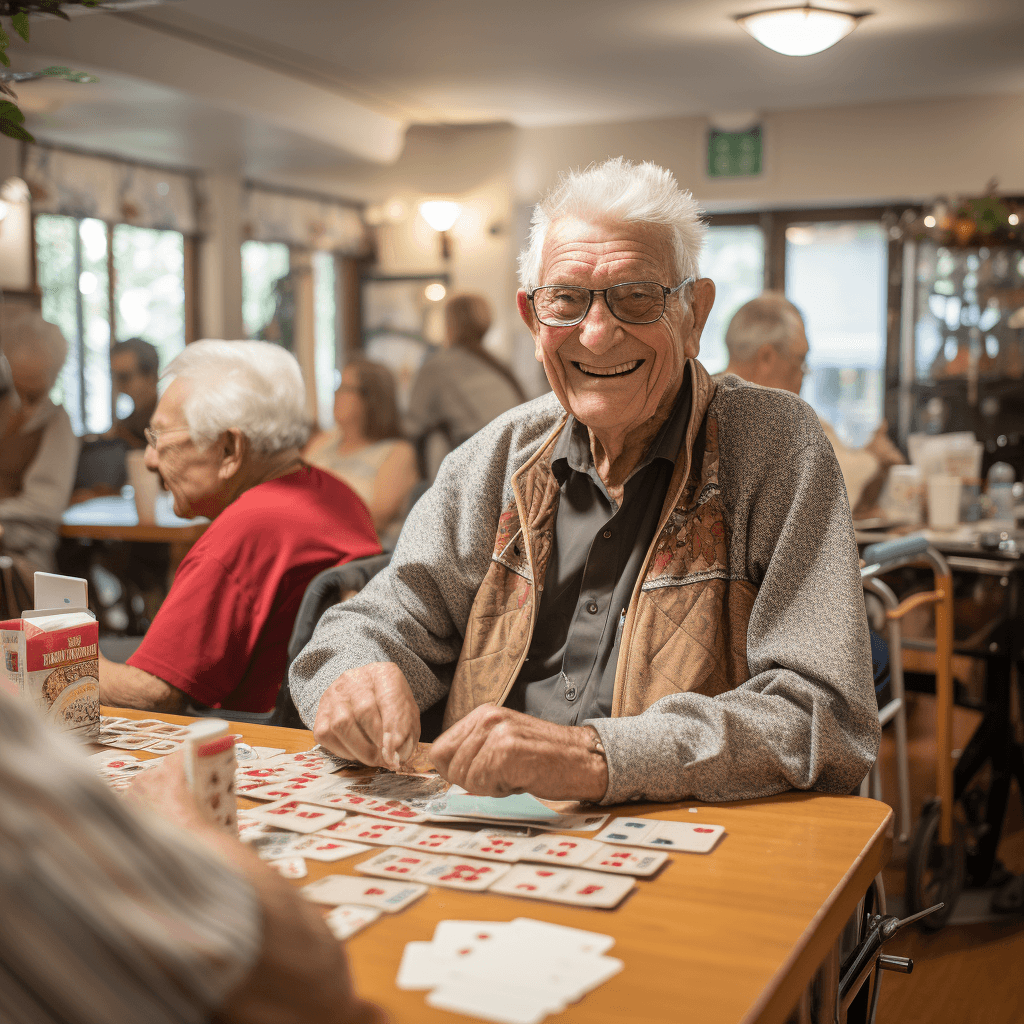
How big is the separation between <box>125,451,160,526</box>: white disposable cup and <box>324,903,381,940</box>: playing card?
3.48 metres

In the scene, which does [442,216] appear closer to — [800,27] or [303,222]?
[303,222]

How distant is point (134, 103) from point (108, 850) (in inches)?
265

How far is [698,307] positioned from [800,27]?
4268mm

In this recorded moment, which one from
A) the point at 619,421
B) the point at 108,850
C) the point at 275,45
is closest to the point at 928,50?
the point at 275,45

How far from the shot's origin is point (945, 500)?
12.9 feet

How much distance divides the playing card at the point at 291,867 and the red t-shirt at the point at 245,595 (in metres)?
0.89

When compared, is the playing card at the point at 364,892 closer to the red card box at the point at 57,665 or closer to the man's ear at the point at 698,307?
the red card box at the point at 57,665

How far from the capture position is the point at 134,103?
21.0 feet

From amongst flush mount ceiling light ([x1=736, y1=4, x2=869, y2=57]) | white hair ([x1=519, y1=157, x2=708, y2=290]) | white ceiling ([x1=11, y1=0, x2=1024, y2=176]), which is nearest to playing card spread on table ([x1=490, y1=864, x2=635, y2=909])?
white hair ([x1=519, y1=157, x2=708, y2=290])

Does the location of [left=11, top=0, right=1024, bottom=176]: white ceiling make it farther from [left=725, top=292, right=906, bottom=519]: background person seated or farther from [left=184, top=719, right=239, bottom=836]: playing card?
[left=184, top=719, right=239, bottom=836]: playing card

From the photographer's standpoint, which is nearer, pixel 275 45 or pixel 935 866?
pixel 935 866

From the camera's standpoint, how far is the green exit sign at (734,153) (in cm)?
748

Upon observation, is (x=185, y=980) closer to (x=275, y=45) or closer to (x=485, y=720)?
(x=485, y=720)

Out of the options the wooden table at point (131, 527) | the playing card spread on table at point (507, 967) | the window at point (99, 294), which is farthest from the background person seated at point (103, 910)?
the window at point (99, 294)
